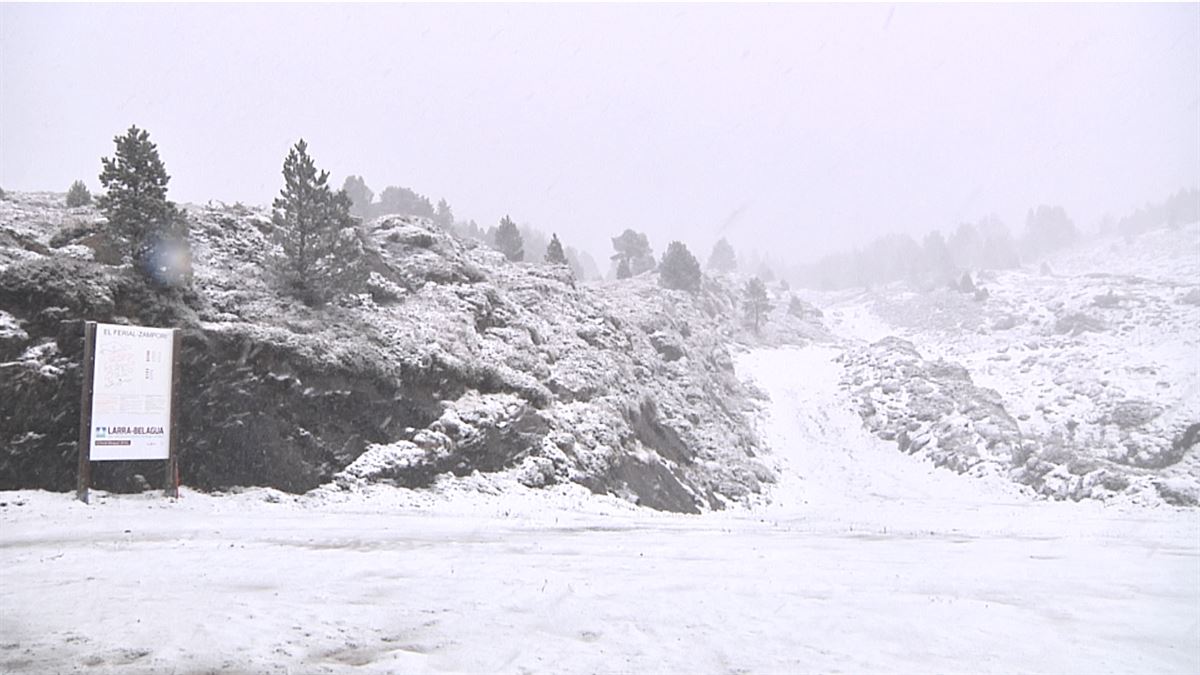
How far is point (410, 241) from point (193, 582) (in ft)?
94.3

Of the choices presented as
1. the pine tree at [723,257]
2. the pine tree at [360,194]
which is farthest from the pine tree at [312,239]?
the pine tree at [723,257]

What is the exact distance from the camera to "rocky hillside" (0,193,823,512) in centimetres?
1908

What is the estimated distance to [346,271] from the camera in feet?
84.7

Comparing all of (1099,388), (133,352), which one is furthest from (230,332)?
(1099,388)

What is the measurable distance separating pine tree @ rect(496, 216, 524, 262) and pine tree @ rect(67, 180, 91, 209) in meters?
29.4

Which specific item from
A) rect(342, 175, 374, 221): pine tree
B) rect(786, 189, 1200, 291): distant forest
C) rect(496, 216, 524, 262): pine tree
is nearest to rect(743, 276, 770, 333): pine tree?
rect(496, 216, 524, 262): pine tree

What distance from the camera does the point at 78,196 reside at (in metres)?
34.7

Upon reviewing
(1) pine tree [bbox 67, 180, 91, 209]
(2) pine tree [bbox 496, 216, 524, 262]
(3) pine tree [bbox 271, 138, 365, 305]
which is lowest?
(3) pine tree [bbox 271, 138, 365, 305]

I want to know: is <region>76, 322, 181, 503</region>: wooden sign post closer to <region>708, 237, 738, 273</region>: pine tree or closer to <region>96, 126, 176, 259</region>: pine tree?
<region>96, 126, 176, 259</region>: pine tree

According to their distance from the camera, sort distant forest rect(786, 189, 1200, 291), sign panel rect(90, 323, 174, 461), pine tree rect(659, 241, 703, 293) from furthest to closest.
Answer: distant forest rect(786, 189, 1200, 291), pine tree rect(659, 241, 703, 293), sign panel rect(90, 323, 174, 461)

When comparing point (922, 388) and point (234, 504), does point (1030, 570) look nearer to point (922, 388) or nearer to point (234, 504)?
point (234, 504)

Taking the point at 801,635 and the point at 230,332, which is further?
the point at 230,332

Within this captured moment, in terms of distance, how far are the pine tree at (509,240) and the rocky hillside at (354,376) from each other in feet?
63.4

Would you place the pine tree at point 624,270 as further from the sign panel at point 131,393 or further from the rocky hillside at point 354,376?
the sign panel at point 131,393
